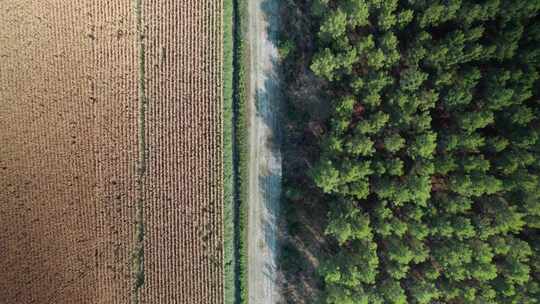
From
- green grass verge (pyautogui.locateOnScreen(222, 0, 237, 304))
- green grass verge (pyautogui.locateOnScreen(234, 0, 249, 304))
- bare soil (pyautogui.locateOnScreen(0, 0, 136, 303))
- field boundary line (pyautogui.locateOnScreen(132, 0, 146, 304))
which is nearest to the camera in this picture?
green grass verge (pyautogui.locateOnScreen(234, 0, 249, 304))

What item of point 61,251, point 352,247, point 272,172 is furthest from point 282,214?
point 61,251

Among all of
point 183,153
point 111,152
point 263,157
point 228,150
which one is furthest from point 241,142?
point 111,152

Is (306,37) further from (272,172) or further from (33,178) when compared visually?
(33,178)

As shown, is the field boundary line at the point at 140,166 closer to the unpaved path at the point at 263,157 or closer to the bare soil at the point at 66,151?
the bare soil at the point at 66,151

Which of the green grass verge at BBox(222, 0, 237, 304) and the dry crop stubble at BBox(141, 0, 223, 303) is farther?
the dry crop stubble at BBox(141, 0, 223, 303)

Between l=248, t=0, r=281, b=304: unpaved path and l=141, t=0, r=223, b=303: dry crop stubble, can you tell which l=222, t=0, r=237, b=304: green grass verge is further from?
l=248, t=0, r=281, b=304: unpaved path

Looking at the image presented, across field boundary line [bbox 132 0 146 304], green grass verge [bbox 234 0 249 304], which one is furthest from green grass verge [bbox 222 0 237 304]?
field boundary line [bbox 132 0 146 304]

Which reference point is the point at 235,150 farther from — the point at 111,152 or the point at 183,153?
the point at 111,152
